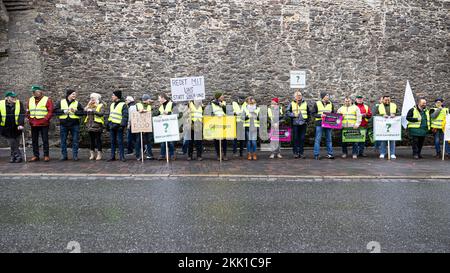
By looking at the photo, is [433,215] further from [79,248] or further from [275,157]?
[275,157]

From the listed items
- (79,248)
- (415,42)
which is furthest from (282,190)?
(415,42)

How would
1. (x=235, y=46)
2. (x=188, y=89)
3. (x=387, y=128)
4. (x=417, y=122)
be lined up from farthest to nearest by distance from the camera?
1. (x=235, y=46)
2. (x=417, y=122)
3. (x=387, y=128)
4. (x=188, y=89)

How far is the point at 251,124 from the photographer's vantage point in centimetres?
1191

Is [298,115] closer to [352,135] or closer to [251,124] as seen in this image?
[251,124]

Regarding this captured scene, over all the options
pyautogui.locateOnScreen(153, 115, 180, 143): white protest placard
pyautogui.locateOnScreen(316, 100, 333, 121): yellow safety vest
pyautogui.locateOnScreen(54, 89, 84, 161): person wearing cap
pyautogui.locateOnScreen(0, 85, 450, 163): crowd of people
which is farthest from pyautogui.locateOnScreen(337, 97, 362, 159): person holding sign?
pyautogui.locateOnScreen(54, 89, 84, 161): person wearing cap

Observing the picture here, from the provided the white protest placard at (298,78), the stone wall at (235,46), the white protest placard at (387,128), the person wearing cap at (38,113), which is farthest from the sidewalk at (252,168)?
the white protest placard at (298,78)

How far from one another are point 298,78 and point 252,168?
693 centimetres

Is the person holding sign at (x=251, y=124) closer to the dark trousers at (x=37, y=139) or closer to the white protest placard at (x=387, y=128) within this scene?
the white protest placard at (x=387, y=128)

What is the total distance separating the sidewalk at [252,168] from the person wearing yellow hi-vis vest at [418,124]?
0.63 metres

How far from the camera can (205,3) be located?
15.2 meters

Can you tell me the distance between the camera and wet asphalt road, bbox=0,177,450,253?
4.34 meters

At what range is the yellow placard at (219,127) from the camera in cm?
1141

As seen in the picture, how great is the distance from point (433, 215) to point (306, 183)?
2769mm

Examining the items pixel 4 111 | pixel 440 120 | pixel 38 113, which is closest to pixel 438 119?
pixel 440 120
